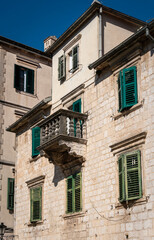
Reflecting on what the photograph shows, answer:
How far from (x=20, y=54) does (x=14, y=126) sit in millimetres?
7077

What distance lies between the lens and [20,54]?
96.6 feet

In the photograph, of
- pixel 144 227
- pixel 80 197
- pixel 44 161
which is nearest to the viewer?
pixel 144 227

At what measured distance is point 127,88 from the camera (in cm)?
1545

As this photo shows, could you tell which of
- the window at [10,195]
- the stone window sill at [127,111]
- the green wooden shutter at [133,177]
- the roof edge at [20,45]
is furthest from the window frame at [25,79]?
the green wooden shutter at [133,177]

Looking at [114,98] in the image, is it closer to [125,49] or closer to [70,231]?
[125,49]

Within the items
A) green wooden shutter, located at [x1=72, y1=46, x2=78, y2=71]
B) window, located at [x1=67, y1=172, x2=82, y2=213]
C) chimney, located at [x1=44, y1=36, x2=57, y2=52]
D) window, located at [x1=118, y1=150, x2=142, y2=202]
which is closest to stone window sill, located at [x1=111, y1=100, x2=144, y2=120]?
window, located at [x1=118, y1=150, x2=142, y2=202]

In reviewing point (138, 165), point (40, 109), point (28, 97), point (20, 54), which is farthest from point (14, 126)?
point (138, 165)

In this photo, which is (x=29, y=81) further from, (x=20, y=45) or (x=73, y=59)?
(x=73, y=59)

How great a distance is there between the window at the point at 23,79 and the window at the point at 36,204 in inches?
370

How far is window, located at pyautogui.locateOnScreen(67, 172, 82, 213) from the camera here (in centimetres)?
1730

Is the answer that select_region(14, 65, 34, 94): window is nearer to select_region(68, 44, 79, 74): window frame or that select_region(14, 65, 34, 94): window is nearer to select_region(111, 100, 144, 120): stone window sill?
select_region(68, 44, 79, 74): window frame

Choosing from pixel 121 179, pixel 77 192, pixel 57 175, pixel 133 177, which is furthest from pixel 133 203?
pixel 57 175

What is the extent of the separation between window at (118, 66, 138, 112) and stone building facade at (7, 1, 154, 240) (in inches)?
1.4

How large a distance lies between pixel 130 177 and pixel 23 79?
630 inches
